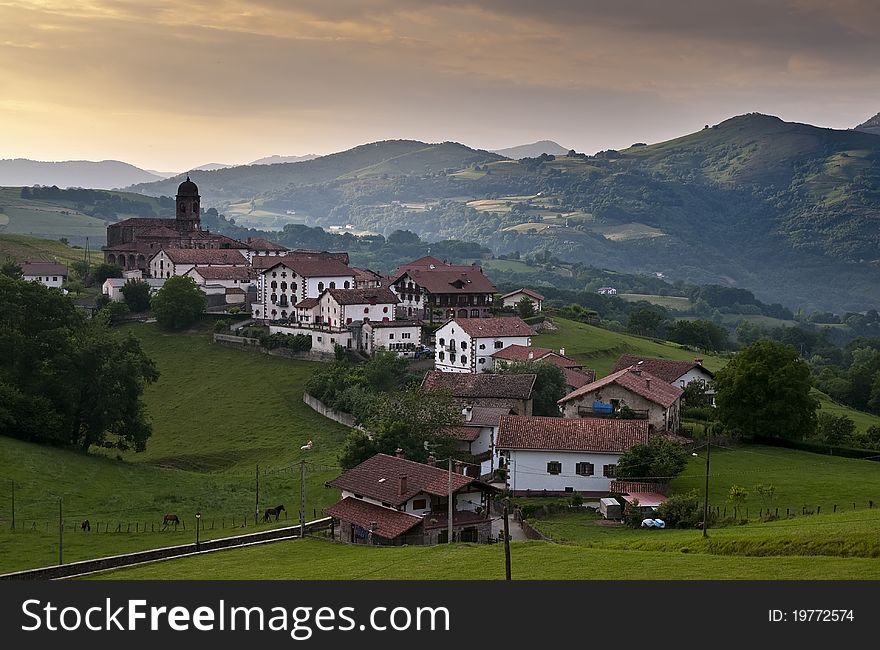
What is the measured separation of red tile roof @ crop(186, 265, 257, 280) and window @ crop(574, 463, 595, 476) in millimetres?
62576

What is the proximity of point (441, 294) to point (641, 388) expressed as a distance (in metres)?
39.8

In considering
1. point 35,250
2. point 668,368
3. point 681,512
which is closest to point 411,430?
point 681,512

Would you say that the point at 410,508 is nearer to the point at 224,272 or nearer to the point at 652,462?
the point at 652,462

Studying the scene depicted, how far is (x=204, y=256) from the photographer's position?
115m

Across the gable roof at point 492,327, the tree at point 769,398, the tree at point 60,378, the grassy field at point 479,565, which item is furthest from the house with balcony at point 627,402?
the tree at point 60,378

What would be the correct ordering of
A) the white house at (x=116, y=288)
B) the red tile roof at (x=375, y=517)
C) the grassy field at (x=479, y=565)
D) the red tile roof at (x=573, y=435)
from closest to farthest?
the grassy field at (x=479, y=565)
the red tile roof at (x=375, y=517)
the red tile roof at (x=573, y=435)
the white house at (x=116, y=288)

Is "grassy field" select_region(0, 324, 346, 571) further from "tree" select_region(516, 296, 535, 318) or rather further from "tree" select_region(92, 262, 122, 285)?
"tree" select_region(516, 296, 535, 318)

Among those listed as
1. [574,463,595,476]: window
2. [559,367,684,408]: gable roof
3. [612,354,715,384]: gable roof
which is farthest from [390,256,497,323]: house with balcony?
[574,463,595,476]: window

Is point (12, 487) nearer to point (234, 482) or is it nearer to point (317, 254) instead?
point (234, 482)

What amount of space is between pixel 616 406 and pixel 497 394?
8.24 m

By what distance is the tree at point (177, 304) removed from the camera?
9912 cm

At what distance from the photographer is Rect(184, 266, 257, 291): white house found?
107m

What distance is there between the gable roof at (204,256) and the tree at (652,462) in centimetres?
7124

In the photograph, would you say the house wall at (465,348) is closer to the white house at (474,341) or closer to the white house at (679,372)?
the white house at (474,341)
